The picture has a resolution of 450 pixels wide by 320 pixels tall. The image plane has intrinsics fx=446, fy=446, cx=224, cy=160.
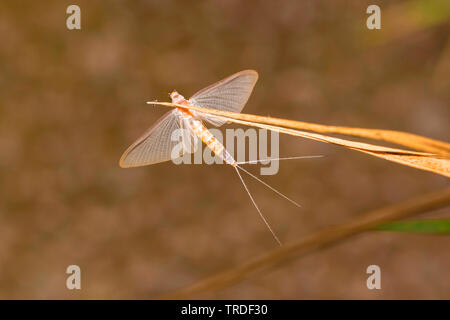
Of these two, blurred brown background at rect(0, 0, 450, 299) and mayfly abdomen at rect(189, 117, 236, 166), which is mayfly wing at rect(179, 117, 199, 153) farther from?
blurred brown background at rect(0, 0, 450, 299)

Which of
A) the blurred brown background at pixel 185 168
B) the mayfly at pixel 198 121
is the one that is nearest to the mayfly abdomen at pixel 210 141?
the mayfly at pixel 198 121

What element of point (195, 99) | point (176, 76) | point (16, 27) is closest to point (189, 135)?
point (195, 99)

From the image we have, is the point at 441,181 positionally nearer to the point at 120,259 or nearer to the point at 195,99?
the point at 120,259

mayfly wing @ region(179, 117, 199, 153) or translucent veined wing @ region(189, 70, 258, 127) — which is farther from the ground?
translucent veined wing @ region(189, 70, 258, 127)

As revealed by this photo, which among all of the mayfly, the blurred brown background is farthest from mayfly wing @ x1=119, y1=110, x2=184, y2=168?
the blurred brown background

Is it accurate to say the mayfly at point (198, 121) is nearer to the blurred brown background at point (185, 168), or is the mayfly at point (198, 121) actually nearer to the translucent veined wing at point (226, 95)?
the translucent veined wing at point (226, 95)

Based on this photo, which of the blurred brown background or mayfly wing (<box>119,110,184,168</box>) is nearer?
mayfly wing (<box>119,110,184,168</box>)
